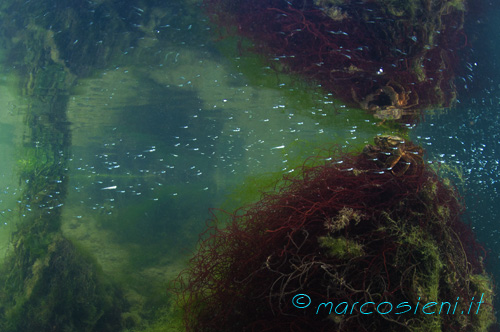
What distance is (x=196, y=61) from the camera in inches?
200

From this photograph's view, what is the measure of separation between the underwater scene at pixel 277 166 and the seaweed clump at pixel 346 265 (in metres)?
0.02

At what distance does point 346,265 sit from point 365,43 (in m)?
3.25

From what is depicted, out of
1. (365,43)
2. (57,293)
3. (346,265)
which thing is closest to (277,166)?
(365,43)

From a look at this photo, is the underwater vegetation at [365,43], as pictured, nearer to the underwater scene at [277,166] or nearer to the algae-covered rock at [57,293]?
the underwater scene at [277,166]

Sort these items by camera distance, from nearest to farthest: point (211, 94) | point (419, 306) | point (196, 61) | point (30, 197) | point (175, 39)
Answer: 1. point (419, 306)
2. point (175, 39)
3. point (196, 61)
4. point (211, 94)
5. point (30, 197)

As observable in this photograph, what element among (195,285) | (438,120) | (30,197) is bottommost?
(30,197)

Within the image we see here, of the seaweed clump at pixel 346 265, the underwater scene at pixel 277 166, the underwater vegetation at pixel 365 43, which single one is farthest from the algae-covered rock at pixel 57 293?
the underwater vegetation at pixel 365 43

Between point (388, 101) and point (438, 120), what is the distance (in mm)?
1584

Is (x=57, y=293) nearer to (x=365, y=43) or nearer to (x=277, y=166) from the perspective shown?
(x=277, y=166)

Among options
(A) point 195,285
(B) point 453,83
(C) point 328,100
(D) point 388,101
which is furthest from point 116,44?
(B) point 453,83

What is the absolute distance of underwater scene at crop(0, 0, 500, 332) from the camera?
101 inches

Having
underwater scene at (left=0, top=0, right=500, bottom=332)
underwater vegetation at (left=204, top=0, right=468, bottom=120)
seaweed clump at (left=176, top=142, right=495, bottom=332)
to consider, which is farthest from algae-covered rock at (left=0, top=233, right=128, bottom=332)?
underwater vegetation at (left=204, top=0, right=468, bottom=120)

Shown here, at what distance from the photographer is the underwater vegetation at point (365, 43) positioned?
3.78 metres

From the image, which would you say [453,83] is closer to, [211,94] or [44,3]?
[211,94]
